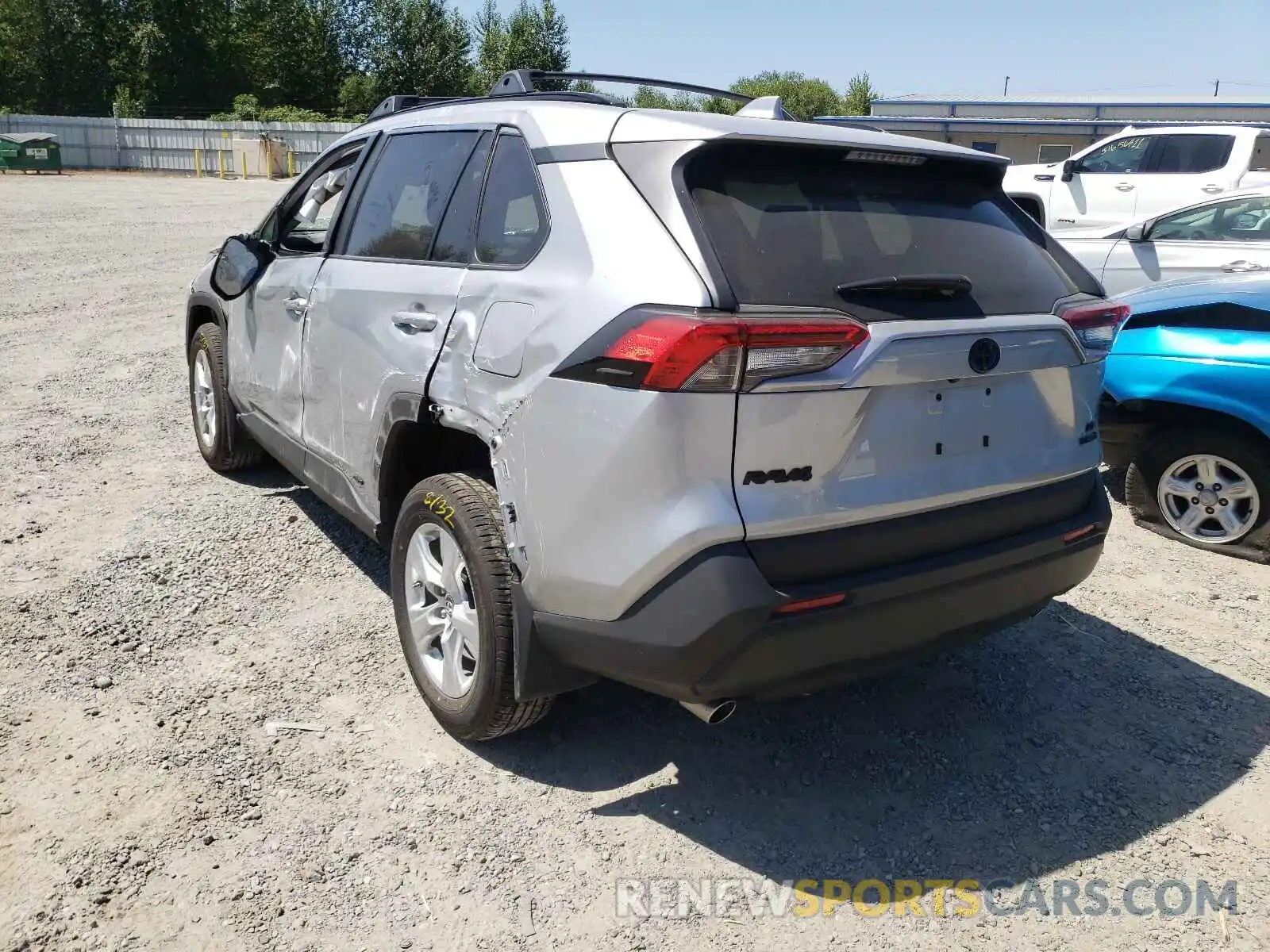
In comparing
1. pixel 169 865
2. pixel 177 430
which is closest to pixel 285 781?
pixel 169 865

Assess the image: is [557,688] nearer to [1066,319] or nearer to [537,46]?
[1066,319]

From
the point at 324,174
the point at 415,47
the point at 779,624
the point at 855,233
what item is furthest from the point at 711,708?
the point at 415,47

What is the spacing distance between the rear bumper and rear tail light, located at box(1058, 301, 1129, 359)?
0.62 m

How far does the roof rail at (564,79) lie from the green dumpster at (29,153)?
1414 inches

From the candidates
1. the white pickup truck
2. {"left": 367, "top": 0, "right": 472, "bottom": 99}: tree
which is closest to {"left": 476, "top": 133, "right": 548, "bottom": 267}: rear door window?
the white pickup truck

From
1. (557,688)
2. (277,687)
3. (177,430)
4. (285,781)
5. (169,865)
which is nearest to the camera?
(169,865)

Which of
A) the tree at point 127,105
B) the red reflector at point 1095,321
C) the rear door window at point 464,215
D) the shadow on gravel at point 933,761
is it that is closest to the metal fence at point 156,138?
the tree at point 127,105

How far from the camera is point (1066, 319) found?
9.66ft

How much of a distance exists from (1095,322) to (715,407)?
4.65 ft

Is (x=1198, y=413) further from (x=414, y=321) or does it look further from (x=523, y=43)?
(x=523, y=43)

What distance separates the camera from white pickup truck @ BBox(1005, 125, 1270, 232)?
38.4ft

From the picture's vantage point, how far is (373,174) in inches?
155

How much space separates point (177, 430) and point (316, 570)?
2.51 m

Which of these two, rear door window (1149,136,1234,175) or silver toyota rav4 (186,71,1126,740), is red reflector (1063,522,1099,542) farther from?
rear door window (1149,136,1234,175)
